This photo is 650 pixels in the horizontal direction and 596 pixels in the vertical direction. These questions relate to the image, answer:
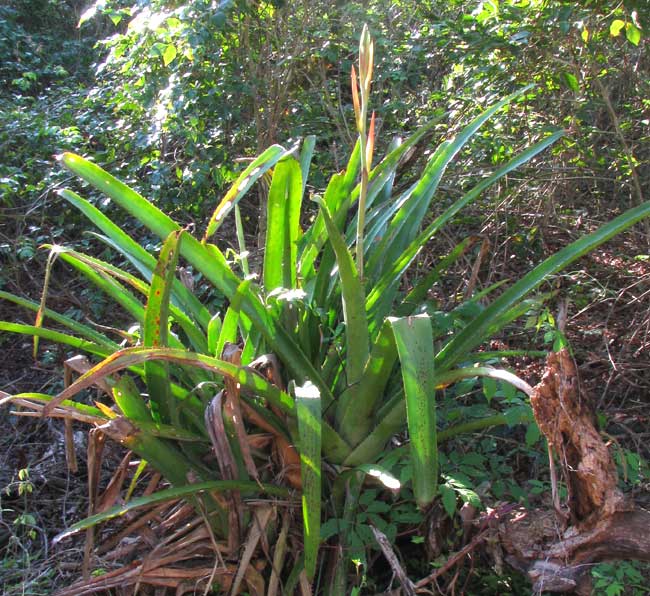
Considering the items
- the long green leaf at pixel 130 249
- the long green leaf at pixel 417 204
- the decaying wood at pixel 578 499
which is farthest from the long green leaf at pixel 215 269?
the decaying wood at pixel 578 499

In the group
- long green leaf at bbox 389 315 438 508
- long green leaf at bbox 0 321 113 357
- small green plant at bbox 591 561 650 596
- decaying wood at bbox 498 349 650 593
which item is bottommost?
small green plant at bbox 591 561 650 596

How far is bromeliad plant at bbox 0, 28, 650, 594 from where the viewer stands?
6.10 feet

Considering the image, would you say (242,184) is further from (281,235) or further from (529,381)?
(529,381)

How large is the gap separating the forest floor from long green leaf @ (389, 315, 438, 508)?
0.94 metres

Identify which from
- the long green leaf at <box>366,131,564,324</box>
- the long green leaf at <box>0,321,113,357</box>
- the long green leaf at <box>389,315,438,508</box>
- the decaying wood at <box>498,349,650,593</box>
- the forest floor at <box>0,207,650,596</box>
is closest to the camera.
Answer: the long green leaf at <box>389,315,438,508</box>

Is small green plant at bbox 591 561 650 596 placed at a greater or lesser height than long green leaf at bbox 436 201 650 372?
lesser

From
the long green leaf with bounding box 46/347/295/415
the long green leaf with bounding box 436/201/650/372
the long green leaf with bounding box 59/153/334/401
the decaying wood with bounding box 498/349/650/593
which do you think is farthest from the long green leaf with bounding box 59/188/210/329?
the decaying wood with bounding box 498/349/650/593

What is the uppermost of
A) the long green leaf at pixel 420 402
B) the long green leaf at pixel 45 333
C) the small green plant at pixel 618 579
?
the long green leaf at pixel 45 333

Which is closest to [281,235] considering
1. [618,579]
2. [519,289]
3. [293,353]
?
[293,353]

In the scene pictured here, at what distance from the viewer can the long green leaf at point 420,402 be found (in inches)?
67.7

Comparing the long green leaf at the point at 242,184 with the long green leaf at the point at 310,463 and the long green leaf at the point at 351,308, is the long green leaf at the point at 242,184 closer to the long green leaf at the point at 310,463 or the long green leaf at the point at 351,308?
the long green leaf at the point at 351,308

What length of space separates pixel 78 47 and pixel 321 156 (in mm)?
3775

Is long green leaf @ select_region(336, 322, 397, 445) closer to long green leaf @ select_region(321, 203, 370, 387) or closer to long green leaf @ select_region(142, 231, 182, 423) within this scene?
long green leaf @ select_region(321, 203, 370, 387)

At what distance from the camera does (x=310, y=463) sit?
185cm
